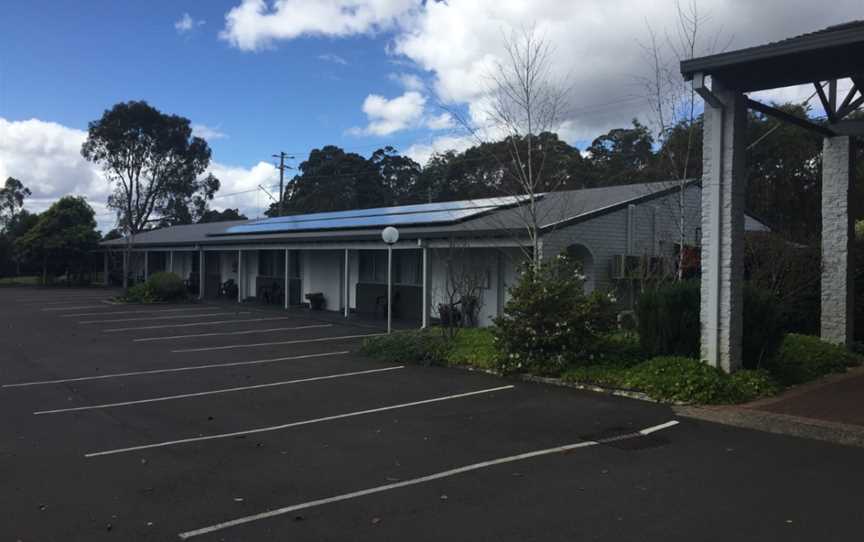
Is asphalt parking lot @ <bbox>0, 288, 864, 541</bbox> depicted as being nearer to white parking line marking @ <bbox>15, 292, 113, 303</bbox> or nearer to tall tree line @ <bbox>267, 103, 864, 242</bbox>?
tall tree line @ <bbox>267, 103, 864, 242</bbox>

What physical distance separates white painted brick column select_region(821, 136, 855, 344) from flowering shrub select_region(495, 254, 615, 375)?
435cm

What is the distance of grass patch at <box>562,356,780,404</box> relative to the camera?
8039mm

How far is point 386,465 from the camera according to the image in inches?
226

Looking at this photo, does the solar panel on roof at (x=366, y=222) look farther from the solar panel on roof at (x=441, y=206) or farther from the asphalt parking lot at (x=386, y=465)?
the asphalt parking lot at (x=386, y=465)

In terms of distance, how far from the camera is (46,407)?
823cm

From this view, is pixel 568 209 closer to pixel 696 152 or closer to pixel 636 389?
pixel 696 152

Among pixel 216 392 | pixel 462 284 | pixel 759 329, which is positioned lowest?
pixel 216 392

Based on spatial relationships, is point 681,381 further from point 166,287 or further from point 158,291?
point 158,291

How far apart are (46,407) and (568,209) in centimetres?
1167

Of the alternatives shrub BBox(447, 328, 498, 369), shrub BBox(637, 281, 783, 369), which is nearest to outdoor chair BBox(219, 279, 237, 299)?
shrub BBox(447, 328, 498, 369)

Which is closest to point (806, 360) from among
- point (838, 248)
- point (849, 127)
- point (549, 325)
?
point (838, 248)

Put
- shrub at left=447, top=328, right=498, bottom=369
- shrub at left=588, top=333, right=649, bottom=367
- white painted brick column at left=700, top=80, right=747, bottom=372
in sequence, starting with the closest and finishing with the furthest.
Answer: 1. white painted brick column at left=700, top=80, right=747, bottom=372
2. shrub at left=588, top=333, right=649, bottom=367
3. shrub at left=447, top=328, right=498, bottom=369

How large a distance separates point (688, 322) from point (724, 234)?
1390 mm

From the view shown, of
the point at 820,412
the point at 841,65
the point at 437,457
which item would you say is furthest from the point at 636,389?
the point at 841,65
